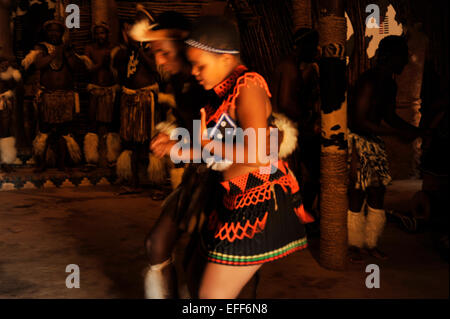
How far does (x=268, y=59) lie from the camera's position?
718 cm

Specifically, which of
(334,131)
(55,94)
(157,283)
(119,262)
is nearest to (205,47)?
(157,283)

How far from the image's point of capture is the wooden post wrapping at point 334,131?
391cm

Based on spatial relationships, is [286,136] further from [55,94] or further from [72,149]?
[72,149]

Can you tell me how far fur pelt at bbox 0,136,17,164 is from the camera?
8.20 m

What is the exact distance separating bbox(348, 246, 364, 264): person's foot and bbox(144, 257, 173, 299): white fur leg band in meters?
2.14

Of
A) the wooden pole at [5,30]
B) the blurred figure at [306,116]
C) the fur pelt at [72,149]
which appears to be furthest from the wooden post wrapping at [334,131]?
the wooden pole at [5,30]

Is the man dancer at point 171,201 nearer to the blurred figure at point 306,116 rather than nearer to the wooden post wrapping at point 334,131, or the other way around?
the wooden post wrapping at point 334,131

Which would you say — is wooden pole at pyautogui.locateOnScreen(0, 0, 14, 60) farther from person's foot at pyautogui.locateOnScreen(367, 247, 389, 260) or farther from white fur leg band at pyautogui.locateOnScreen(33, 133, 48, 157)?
person's foot at pyautogui.locateOnScreen(367, 247, 389, 260)

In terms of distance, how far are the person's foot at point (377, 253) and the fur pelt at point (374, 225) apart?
0.03 meters

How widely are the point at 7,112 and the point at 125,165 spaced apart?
7.77 ft

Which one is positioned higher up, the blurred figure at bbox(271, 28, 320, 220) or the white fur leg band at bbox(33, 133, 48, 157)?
the blurred figure at bbox(271, 28, 320, 220)

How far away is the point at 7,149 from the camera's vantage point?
826cm

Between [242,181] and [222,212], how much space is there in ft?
0.59
